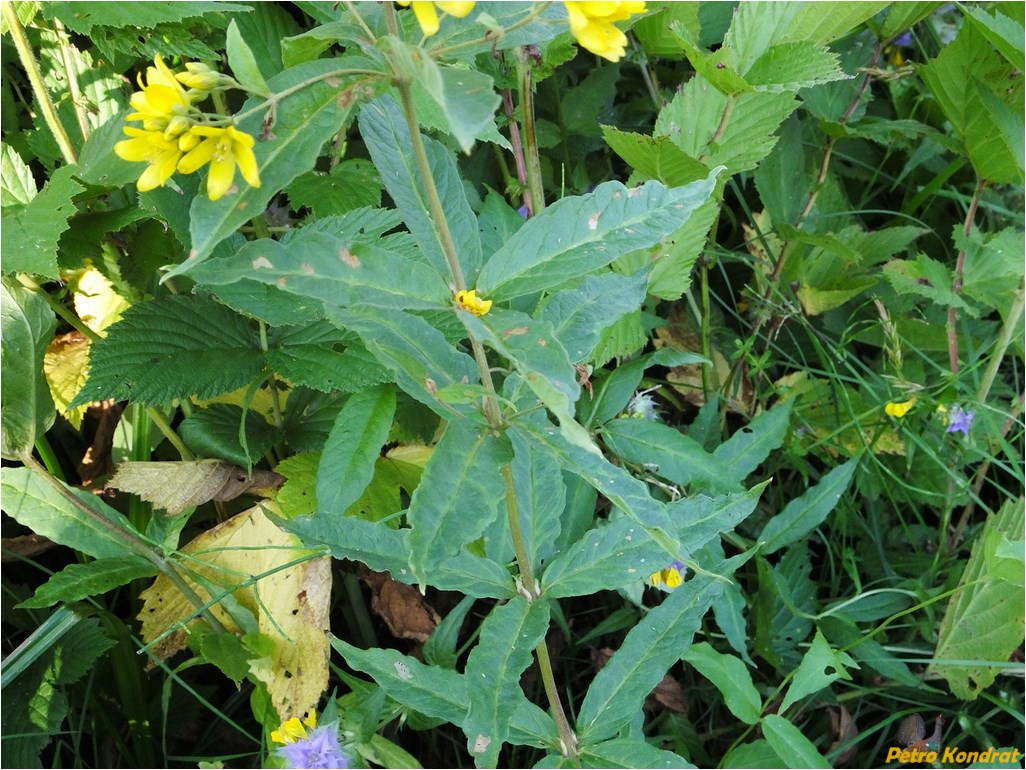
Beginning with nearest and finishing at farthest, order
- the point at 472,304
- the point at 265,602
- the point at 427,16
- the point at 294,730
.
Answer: the point at 427,16 < the point at 472,304 < the point at 294,730 < the point at 265,602

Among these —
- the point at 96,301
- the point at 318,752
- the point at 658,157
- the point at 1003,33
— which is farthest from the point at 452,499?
the point at 1003,33

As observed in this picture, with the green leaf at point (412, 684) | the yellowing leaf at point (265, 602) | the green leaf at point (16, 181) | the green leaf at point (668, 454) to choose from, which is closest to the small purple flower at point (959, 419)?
Result: the green leaf at point (668, 454)

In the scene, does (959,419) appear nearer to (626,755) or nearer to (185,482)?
(626,755)

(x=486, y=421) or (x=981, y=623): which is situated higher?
(x=486, y=421)

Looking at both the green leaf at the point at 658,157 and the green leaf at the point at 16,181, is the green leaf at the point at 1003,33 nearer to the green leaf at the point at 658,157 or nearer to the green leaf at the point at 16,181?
the green leaf at the point at 658,157

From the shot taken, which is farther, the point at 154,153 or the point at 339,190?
the point at 339,190

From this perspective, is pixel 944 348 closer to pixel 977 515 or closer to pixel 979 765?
pixel 977 515

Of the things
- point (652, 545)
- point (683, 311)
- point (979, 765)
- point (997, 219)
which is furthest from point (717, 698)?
point (997, 219)
